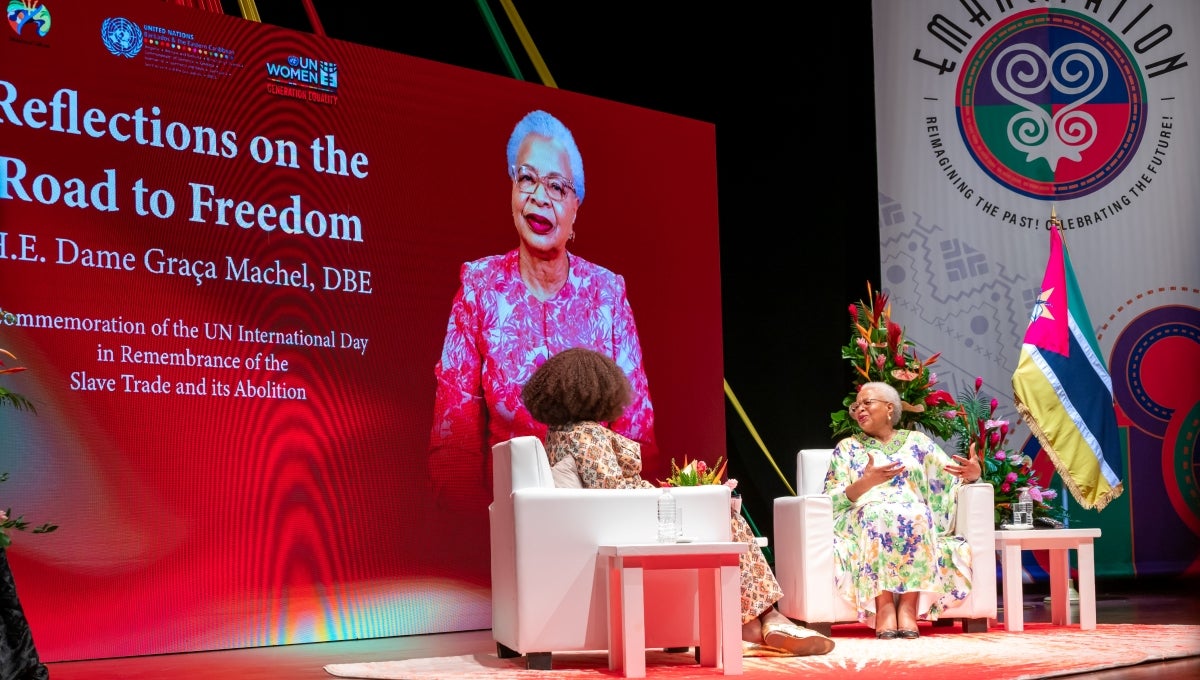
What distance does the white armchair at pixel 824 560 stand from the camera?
5.09 meters

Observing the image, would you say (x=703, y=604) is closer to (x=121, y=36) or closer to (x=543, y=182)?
(x=543, y=182)

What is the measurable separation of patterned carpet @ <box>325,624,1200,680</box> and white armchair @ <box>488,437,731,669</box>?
0.37 feet

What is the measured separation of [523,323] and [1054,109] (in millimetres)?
3838

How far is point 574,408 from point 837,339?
350 centimetres

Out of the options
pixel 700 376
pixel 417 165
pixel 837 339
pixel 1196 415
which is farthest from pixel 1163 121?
pixel 417 165

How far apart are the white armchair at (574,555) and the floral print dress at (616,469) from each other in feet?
0.39

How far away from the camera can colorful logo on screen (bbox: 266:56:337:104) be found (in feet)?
18.5

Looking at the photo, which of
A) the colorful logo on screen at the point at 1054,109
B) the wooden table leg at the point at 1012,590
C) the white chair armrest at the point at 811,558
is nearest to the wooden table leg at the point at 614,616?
the white chair armrest at the point at 811,558

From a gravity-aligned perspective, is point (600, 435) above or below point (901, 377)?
below

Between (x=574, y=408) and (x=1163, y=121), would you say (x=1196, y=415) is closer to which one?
(x=1163, y=121)

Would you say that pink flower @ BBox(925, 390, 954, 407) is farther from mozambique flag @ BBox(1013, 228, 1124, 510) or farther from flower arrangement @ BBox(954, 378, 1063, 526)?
mozambique flag @ BBox(1013, 228, 1124, 510)

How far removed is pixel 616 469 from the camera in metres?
4.50

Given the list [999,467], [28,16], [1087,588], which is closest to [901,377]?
[999,467]

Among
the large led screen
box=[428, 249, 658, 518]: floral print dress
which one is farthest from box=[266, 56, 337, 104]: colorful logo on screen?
box=[428, 249, 658, 518]: floral print dress
